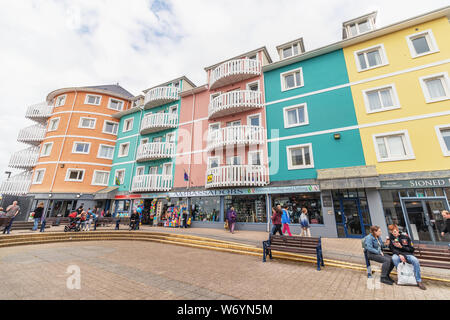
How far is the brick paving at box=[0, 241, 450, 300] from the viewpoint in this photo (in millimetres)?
4172

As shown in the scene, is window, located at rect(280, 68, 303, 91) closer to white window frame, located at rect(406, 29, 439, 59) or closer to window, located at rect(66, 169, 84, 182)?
white window frame, located at rect(406, 29, 439, 59)

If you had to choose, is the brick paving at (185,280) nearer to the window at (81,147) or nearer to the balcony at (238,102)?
the balcony at (238,102)

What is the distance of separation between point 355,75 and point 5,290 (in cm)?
1835

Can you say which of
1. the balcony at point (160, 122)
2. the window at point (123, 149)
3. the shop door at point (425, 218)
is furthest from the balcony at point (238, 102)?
the window at point (123, 149)

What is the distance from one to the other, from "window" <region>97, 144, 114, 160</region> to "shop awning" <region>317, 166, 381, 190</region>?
22806 millimetres

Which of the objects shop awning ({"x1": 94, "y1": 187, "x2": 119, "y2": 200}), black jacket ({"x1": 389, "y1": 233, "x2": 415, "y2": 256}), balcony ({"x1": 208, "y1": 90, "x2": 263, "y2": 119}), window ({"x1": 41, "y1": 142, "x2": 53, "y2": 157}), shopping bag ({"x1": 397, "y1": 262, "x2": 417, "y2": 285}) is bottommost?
shopping bag ({"x1": 397, "y1": 262, "x2": 417, "y2": 285})

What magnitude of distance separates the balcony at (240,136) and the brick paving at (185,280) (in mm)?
8796

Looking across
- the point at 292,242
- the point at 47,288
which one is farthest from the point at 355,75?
the point at 47,288

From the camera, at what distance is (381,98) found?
12.0 m

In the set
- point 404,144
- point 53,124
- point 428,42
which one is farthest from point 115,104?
point 428,42

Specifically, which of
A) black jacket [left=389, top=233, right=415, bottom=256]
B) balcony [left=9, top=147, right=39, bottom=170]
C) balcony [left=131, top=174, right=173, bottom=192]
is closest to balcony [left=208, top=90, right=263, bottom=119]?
balcony [left=131, top=174, right=173, bottom=192]

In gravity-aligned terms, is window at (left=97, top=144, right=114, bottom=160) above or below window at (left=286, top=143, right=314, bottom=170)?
above

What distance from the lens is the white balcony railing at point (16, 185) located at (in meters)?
20.5
